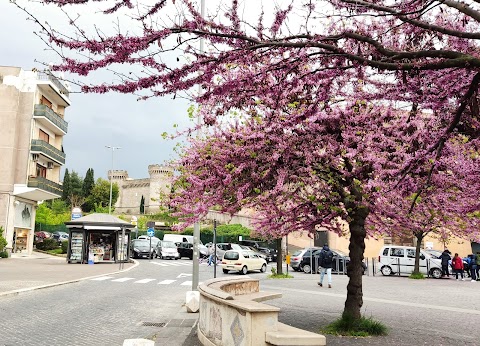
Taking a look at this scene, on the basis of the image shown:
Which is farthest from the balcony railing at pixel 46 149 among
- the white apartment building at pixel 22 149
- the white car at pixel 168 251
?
the white car at pixel 168 251

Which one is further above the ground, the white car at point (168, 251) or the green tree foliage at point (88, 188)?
the green tree foliage at point (88, 188)

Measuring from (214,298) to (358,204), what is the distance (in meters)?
3.76

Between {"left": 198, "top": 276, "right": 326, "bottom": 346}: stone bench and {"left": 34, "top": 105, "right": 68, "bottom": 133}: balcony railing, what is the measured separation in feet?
125

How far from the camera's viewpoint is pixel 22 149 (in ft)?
134

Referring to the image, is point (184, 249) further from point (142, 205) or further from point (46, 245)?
point (142, 205)

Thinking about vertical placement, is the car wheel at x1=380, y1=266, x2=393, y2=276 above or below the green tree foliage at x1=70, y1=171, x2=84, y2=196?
below

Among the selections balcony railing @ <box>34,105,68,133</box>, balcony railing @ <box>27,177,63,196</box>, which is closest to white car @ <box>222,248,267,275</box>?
balcony railing @ <box>27,177,63,196</box>

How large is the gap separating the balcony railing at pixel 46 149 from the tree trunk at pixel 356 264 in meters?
36.7

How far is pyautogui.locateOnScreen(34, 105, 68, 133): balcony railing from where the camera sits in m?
41.5

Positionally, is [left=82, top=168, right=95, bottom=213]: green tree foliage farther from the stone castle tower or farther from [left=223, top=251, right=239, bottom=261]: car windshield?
[left=223, top=251, right=239, bottom=261]: car windshield

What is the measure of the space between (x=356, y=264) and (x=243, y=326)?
206 inches

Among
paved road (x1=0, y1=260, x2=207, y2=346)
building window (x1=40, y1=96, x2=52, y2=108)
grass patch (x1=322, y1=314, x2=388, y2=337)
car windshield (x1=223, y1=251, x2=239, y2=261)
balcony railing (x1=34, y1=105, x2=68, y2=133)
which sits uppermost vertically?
building window (x1=40, y1=96, x2=52, y2=108)

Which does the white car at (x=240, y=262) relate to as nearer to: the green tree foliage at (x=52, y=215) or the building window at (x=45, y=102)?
the building window at (x=45, y=102)

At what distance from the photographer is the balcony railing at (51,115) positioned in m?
41.5
